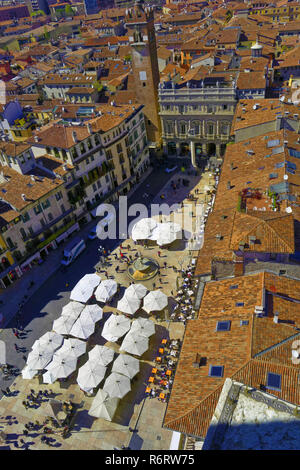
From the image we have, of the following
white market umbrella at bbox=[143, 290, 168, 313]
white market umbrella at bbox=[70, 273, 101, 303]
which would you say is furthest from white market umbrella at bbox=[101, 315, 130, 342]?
white market umbrella at bbox=[70, 273, 101, 303]

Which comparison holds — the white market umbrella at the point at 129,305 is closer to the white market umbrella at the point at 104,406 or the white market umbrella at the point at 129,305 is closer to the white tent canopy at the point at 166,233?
the white market umbrella at the point at 104,406

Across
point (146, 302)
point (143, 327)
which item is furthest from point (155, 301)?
point (143, 327)

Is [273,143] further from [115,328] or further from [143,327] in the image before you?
[115,328]

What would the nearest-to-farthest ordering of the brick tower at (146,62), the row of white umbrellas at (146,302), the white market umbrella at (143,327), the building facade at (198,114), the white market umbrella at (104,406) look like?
the white market umbrella at (104,406) < the white market umbrella at (143,327) < the row of white umbrellas at (146,302) < the brick tower at (146,62) < the building facade at (198,114)

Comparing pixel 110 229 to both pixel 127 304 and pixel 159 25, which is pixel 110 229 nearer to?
pixel 127 304

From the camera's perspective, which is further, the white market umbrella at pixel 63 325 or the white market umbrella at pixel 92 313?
the white market umbrella at pixel 92 313

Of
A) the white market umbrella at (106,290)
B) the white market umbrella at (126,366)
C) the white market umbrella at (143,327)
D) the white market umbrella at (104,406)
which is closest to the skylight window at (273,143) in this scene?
the white market umbrella at (106,290)

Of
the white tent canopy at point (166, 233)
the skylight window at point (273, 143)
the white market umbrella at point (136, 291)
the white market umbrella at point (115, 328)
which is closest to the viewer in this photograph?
the white market umbrella at point (115, 328)
